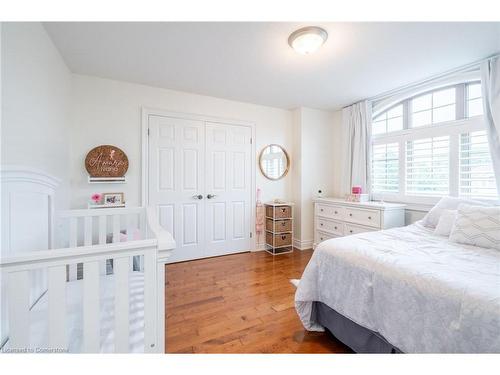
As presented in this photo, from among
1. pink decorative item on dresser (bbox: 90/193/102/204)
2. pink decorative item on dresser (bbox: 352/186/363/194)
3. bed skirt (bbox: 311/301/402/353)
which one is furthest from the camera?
pink decorative item on dresser (bbox: 352/186/363/194)

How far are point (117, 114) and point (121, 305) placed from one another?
8.26 feet

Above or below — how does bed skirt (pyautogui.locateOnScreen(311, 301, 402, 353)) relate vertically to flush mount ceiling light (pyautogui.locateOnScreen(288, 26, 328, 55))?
below

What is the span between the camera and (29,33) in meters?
1.52

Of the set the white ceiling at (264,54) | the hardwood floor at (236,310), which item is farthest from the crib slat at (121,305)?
the white ceiling at (264,54)

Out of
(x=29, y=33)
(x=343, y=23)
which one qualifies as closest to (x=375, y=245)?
(x=343, y=23)

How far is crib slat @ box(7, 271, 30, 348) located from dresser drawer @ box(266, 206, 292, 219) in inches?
112

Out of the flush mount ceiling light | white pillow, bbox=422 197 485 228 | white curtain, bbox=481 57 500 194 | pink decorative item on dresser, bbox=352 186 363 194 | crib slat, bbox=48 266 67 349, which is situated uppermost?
the flush mount ceiling light

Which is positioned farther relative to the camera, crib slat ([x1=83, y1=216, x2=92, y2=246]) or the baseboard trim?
the baseboard trim

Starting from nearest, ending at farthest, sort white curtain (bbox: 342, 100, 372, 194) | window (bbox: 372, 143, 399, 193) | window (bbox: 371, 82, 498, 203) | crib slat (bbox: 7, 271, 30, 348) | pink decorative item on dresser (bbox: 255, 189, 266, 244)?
crib slat (bbox: 7, 271, 30, 348)
window (bbox: 371, 82, 498, 203)
window (bbox: 372, 143, 399, 193)
white curtain (bbox: 342, 100, 372, 194)
pink decorative item on dresser (bbox: 255, 189, 266, 244)

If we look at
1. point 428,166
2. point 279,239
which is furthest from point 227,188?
point 428,166

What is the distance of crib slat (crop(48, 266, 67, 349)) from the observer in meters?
0.82

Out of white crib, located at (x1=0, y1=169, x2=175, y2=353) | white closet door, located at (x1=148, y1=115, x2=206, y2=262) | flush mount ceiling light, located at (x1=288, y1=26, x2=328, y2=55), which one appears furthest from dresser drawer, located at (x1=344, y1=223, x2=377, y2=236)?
white crib, located at (x1=0, y1=169, x2=175, y2=353)

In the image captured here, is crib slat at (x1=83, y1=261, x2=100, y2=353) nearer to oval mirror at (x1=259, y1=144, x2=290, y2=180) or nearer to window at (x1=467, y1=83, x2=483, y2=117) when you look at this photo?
oval mirror at (x1=259, y1=144, x2=290, y2=180)
